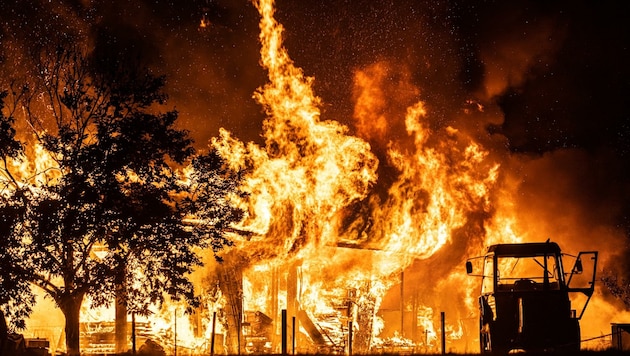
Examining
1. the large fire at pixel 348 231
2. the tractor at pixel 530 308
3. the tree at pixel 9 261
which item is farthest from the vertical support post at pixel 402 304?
the tree at pixel 9 261

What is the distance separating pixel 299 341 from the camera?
88.2 ft

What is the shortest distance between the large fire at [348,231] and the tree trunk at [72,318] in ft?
20.0

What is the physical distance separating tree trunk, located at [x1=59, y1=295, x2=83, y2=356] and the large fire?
6.11 metres

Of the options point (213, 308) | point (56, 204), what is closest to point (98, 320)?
point (213, 308)

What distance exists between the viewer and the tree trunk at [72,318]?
18.3 metres

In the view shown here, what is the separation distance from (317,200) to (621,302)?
1584 centimetres

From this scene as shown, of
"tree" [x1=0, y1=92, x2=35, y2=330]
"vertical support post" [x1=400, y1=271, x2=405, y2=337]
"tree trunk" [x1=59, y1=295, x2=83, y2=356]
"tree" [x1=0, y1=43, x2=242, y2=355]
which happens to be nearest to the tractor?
"tree" [x1=0, y1=43, x2=242, y2=355]

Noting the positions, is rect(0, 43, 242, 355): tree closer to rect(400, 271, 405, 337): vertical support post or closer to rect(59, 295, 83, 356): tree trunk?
rect(59, 295, 83, 356): tree trunk

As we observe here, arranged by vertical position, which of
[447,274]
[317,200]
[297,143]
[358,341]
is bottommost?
[358,341]

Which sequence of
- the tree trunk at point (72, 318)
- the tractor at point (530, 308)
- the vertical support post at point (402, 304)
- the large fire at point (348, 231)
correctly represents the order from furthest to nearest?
1. the vertical support post at point (402, 304)
2. the large fire at point (348, 231)
3. the tree trunk at point (72, 318)
4. the tractor at point (530, 308)

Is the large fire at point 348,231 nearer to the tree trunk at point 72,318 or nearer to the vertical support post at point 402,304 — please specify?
the vertical support post at point 402,304

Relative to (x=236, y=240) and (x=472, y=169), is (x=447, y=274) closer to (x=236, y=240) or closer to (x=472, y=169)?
(x=472, y=169)

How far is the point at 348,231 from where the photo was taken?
32688 millimetres

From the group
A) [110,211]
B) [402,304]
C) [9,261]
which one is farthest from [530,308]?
[402,304]
